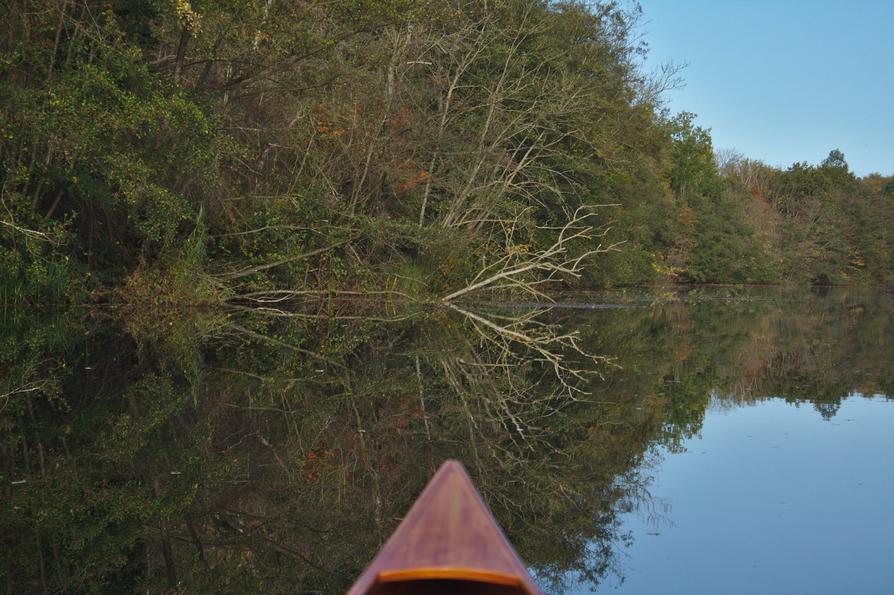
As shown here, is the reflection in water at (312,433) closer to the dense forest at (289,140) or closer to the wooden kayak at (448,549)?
the dense forest at (289,140)

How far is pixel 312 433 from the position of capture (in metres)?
7.50

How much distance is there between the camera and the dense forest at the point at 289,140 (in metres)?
13.0

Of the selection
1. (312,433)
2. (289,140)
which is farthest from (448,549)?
(289,140)

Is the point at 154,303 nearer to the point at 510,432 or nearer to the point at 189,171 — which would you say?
the point at 189,171

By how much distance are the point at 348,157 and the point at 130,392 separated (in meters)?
10.5

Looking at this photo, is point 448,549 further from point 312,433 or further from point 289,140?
point 289,140

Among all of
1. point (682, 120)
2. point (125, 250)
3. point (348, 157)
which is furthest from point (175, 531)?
point (682, 120)

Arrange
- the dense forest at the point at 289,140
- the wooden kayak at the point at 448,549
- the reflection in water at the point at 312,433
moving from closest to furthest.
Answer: the wooden kayak at the point at 448,549
the reflection in water at the point at 312,433
the dense forest at the point at 289,140

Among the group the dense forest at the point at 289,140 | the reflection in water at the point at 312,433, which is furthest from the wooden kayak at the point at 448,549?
the dense forest at the point at 289,140

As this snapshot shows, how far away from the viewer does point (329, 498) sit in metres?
5.53

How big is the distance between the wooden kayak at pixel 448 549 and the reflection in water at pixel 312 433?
1.64 metres

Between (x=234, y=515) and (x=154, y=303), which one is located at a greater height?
(x=154, y=303)

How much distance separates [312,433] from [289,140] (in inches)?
449

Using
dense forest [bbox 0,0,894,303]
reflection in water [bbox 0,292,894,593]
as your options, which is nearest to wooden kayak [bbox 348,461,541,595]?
reflection in water [bbox 0,292,894,593]
